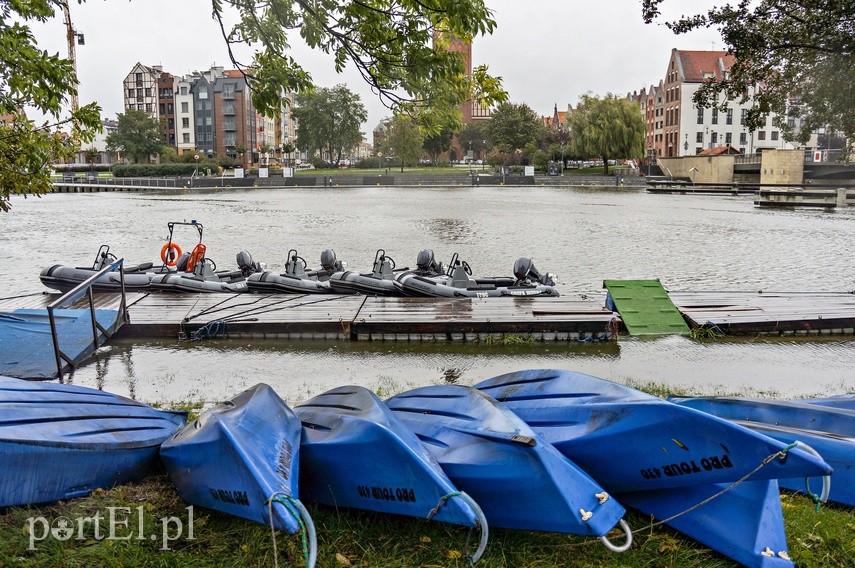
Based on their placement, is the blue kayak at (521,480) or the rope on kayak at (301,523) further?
the blue kayak at (521,480)

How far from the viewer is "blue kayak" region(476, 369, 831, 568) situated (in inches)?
143

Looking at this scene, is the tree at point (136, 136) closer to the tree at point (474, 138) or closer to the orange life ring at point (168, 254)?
the tree at point (474, 138)

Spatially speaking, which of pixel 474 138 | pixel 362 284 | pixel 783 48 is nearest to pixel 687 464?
pixel 783 48

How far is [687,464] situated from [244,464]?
2.38 meters

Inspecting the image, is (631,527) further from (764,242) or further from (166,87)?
(166,87)

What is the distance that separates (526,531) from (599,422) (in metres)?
0.77

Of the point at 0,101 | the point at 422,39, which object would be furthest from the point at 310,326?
the point at 422,39

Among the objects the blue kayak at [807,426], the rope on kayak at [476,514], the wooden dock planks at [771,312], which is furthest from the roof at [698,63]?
the rope on kayak at [476,514]

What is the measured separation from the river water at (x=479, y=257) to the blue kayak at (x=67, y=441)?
3.63 m

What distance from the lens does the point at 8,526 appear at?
12.8ft

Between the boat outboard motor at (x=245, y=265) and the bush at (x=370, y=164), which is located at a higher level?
the bush at (x=370, y=164)

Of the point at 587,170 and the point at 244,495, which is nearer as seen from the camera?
the point at 244,495

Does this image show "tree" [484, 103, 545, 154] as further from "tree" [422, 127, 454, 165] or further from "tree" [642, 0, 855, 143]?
"tree" [642, 0, 855, 143]

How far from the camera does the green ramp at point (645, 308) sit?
1276 cm
